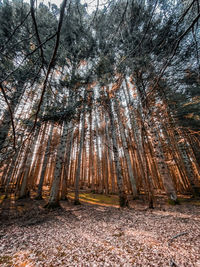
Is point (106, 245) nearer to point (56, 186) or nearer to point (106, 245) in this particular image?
point (106, 245)

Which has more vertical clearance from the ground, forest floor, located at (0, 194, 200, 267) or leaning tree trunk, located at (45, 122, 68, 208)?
leaning tree trunk, located at (45, 122, 68, 208)

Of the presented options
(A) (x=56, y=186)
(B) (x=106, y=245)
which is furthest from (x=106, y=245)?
(A) (x=56, y=186)

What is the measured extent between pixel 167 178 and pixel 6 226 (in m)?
6.83

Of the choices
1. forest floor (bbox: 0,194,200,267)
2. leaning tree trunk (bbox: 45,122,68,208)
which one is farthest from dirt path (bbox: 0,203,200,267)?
leaning tree trunk (bbox: 45,122,68,208)

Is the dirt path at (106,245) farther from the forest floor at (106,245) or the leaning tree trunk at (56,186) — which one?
the leaning tree trunk at (56,186)

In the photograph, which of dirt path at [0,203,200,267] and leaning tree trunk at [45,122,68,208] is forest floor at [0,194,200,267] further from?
leaning tree trunk at [45,122,68,208]

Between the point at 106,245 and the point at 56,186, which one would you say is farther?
the point at 56,186

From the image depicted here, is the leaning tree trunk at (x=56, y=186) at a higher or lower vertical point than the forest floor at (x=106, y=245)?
higher

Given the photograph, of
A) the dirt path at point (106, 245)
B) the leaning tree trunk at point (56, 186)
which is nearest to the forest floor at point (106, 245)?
the dirt path at point (106, 245)

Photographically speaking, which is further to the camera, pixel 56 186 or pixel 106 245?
pixel 56 186

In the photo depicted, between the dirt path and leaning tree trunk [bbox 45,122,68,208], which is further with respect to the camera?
leaning tree trunk [bbox 45,122,68,208]

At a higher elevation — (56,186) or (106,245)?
(56,186)

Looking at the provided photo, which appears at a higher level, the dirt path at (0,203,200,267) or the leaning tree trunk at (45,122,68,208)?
the leaning tree trunk at (45,122,68,208)

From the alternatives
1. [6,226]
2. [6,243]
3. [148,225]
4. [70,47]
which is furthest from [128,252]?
[70,47]
